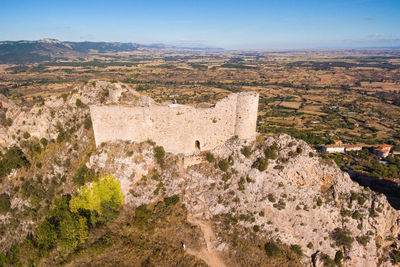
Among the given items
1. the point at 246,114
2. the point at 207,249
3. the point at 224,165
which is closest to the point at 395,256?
the point at 207,249

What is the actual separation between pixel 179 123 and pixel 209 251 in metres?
17.4

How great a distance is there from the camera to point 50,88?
146 meters

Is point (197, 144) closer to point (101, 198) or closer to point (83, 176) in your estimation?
point (101, 198)

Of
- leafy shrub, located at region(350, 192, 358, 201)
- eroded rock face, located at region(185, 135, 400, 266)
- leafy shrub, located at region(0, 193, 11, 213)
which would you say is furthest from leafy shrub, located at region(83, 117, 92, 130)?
leafy shrub, located at region(350, 192, 358, 201)

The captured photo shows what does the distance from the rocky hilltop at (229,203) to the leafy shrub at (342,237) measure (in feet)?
0.40

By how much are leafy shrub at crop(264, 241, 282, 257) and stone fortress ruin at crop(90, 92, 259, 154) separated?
48.4ft

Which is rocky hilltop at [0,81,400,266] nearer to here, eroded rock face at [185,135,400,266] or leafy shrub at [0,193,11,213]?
eroded rock face at [185,135,400,266]

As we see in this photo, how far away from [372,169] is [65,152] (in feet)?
251

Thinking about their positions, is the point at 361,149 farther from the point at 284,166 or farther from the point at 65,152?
the point at 65,152

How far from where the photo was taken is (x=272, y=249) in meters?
30.4

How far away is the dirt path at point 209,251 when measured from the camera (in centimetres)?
2875

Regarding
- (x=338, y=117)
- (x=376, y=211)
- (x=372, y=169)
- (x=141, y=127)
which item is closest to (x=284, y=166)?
(x=376, y=211)

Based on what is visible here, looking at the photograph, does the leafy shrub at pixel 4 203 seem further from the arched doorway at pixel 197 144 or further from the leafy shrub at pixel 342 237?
the leafy shrub at pixel 342 237

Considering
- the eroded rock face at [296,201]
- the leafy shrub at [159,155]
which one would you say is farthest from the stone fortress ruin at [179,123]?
the eroded rock face at [296,201]
